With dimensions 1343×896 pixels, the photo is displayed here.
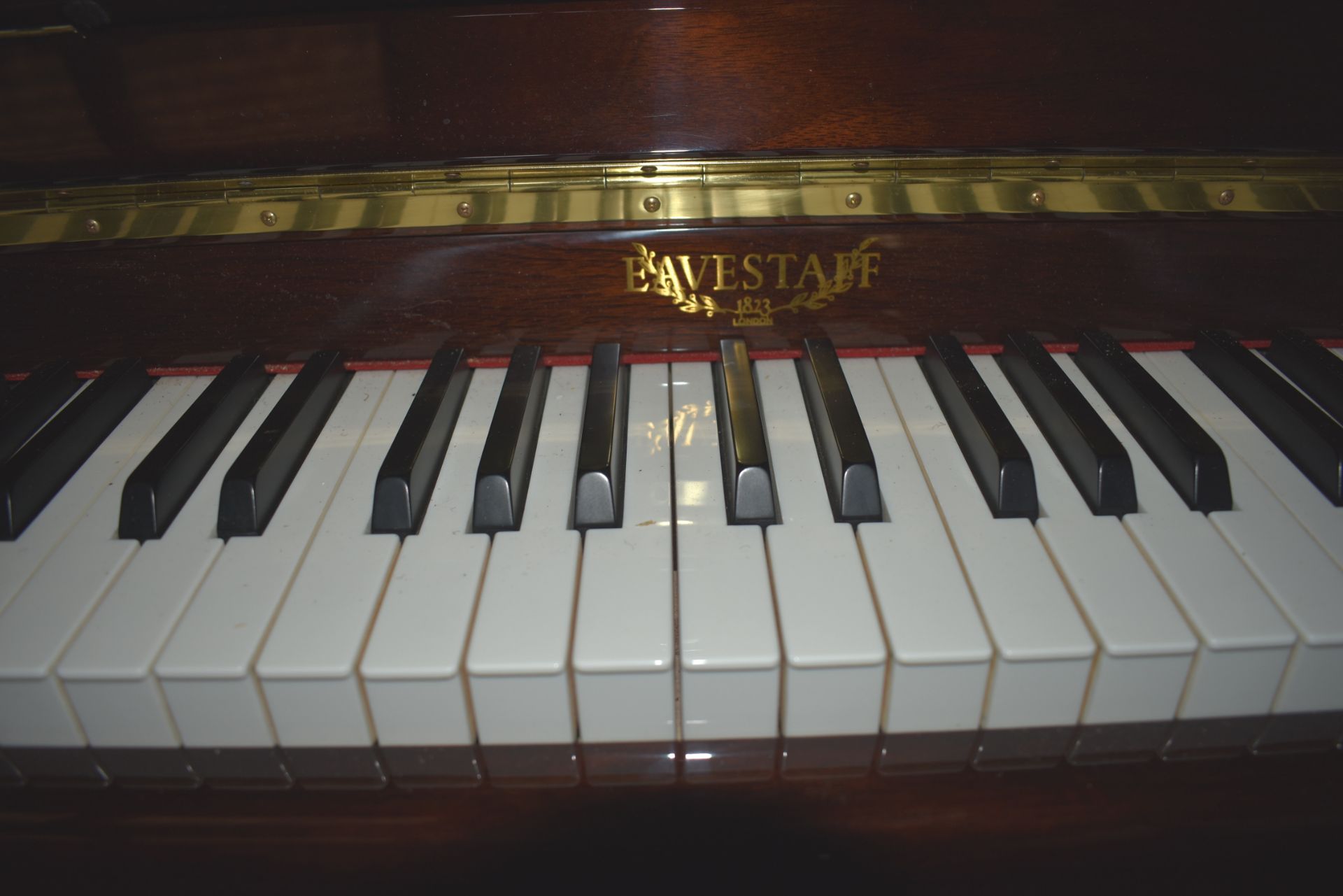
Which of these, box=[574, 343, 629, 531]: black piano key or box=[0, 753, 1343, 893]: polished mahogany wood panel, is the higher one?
box=[574, 343, 629, 531]: black piano key

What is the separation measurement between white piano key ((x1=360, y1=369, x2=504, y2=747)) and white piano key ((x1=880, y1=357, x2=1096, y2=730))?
52 cm

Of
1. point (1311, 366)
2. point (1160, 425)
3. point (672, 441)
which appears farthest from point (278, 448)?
point (1311, 366)

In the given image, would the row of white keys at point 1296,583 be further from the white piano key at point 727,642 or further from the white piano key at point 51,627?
the white piano key at point 51,627

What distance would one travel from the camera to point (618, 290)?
1161 mm

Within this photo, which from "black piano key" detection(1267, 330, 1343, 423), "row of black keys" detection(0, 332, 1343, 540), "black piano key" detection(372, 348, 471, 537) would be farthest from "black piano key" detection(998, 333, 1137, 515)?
"black piano key" detection(372, 348, 471, 537)

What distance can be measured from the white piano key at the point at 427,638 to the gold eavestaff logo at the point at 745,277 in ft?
1.43

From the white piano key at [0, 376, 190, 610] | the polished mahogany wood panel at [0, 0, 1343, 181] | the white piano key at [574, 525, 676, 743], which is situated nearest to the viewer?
the white piano key at [574, 525, 676, 743]

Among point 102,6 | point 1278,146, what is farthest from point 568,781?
point 1278,146

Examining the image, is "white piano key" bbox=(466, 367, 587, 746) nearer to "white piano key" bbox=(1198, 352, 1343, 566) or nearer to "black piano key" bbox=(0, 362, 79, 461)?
"black piano key" bbox=(0, 362, 79, 461)

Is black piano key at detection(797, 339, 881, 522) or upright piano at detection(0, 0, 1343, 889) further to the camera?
black piano key at detection(797, 339, 881, 522)

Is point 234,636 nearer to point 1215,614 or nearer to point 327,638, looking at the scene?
point 327,638

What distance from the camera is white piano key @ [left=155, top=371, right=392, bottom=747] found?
0.78 m

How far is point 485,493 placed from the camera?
0.91 metres

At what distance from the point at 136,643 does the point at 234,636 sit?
10 cm
